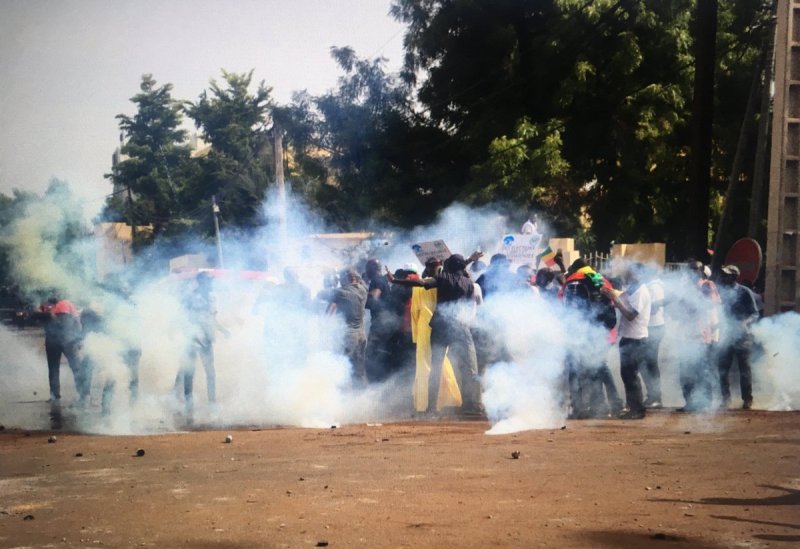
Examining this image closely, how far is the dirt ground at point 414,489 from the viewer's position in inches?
236

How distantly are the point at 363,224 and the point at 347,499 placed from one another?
18.8 metres

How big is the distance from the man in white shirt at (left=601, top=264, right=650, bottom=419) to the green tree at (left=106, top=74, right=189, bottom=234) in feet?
39.5

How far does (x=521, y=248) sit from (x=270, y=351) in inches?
152

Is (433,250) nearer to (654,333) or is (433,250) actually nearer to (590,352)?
(590,352)

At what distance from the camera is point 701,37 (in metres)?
15.1

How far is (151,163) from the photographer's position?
84.8 ft

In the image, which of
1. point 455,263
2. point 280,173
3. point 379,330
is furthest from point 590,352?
point 280,173

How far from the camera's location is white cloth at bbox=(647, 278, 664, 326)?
11.5 metres

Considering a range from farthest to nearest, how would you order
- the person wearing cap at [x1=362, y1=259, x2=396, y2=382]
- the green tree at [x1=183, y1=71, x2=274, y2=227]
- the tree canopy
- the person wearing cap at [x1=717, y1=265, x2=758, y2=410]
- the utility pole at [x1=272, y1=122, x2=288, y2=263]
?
1. the green tree at [x1=183, y1=71, x2=274, y2=227]
2. the utility pole at [x1=272, y1=122, x2=288, y2=263]
3. the tree canopy
4. the person wearing cap at [x1=362, y1=259, x2=396, y2=382]
5. the person wearing cap at [x1=717, y1=265, x2=758, y2=410]

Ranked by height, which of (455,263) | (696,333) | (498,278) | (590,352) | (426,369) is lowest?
(426,369)

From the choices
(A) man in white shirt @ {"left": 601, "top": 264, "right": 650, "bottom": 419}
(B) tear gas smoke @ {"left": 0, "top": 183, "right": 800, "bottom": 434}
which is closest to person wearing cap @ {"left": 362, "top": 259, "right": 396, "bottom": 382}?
(B) tear gas smoke @ {"left": 0, "top": 183, "right": 800, "bottom": 434}

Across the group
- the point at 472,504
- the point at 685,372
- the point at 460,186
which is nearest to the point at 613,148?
the point at 460,186

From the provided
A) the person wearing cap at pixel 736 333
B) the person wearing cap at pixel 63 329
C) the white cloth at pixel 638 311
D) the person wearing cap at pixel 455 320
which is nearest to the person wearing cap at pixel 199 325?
the person wearing cap at pixel 63 329

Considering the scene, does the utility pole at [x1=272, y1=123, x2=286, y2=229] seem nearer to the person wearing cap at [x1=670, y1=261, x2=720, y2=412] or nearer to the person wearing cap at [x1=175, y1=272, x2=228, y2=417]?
the person wearing cap at [x1=175, y1=272, x2=228, y2=417]
